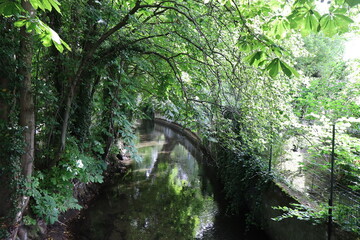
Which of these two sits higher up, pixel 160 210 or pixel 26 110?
pixel 26 110

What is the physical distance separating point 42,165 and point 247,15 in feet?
17.1

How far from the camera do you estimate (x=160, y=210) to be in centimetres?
764

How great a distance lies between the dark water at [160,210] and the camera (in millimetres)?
6277

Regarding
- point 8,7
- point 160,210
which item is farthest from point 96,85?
point 8,7

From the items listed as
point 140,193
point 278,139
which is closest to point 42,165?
point 140,193

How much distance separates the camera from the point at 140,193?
899 centimetres

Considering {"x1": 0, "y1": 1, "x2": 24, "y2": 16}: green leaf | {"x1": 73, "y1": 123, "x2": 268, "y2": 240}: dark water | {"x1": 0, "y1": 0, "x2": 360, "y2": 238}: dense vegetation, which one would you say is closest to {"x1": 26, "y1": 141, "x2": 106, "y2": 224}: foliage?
{"x1": 0, "y1": 0, "x2": 360, "y2": 238}: dense vegetation

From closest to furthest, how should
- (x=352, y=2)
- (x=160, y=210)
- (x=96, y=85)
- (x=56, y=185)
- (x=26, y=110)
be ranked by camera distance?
(x=352, y=2), (x=26, y=110), (x=56, y=185), (x=96, y=85), (x=160, y=210)

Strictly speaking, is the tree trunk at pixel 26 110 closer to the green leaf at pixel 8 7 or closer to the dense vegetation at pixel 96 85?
the dense vegetation at pixel 96 85

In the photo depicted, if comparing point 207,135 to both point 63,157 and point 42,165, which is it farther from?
point 42,165

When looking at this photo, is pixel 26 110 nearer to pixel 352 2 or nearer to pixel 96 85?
pixel 96 85

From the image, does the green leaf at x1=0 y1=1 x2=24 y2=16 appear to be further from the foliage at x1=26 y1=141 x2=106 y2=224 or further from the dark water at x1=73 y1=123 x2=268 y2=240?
the dark water at x1=73 y1=123 x2=268 y2=240

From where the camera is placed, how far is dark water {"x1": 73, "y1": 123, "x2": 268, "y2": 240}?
6.28 m

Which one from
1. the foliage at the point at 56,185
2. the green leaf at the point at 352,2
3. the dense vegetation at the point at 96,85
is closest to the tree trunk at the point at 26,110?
the dense vegetation at the point at 96,85
